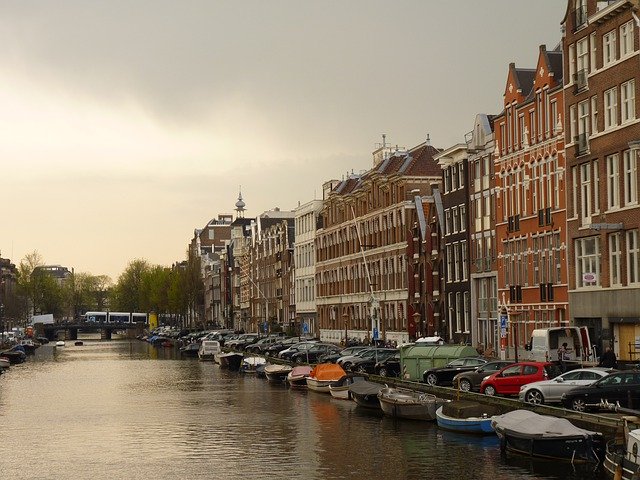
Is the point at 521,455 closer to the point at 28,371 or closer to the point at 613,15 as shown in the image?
the point at 613,15

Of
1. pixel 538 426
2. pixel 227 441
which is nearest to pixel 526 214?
pixel 227 441

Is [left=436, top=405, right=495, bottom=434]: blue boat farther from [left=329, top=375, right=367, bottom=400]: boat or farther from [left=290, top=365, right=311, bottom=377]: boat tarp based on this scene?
[left=290, top=365, right=311, bottom=377]: boat tarp

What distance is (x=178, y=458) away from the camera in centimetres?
4619

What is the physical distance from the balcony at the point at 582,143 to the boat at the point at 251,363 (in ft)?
137

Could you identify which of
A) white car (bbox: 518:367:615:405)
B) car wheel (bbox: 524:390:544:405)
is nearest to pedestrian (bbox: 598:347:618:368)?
white car (bbox: 518:367:615:405)

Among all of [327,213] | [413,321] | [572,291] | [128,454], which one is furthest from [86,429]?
[327,213]

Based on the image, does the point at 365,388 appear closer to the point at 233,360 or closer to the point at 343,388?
the point at 343,388

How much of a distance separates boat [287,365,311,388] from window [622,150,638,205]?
27292 millimetres

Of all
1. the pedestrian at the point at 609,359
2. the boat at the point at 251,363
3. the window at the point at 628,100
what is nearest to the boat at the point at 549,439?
the pedestrian at the point at 609,359

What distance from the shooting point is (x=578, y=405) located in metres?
47.4

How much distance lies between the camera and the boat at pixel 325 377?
253 feet

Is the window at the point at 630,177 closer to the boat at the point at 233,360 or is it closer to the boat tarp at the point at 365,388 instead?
the boat tarp at the point at 365,388

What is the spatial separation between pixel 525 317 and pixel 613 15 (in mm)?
24223

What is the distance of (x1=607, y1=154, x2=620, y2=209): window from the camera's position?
70.2 metres
